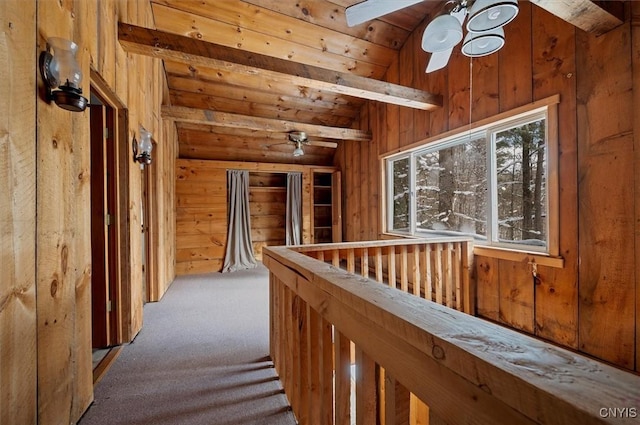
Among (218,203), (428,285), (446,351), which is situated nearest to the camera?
(446,351)

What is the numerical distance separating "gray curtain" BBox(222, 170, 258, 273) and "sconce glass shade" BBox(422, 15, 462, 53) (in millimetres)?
4032

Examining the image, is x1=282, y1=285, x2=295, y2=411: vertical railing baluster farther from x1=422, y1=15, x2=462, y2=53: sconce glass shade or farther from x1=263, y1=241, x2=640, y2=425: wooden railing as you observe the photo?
x1=422, y1=15, x2=462, y2=53: sconce glass shade

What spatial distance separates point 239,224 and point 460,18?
434 centimetres

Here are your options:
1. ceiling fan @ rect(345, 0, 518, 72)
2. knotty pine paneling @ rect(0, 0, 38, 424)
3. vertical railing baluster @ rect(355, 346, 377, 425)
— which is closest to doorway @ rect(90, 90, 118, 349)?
knotty pine paneling @ rect(0, 0, 38, 424)

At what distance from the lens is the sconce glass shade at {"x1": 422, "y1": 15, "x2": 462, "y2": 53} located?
1.58m

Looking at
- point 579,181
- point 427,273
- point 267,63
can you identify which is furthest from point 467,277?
point 267,63

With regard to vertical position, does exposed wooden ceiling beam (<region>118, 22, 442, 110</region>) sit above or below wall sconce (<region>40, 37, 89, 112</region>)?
above

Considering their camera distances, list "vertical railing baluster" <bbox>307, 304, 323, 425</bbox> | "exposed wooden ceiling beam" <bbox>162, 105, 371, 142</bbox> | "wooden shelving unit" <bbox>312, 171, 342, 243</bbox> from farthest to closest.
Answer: "wooden shelving unit" <bbox>312, 171, 342, 243</bbox> → "exposed wooden ceiling beam" <bbox>162, 105, 371, 142</bbox> → "vertical railing baluster" <bbox>307, 304, 323, 425</bbox>

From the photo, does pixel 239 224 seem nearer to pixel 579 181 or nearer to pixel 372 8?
pixel 372 8

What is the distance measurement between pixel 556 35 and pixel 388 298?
2.80 meters

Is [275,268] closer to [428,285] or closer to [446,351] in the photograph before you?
[446,351]

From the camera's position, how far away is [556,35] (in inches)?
85.8

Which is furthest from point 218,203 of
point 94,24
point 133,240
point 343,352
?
point 343,352

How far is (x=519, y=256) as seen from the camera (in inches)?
96.7
